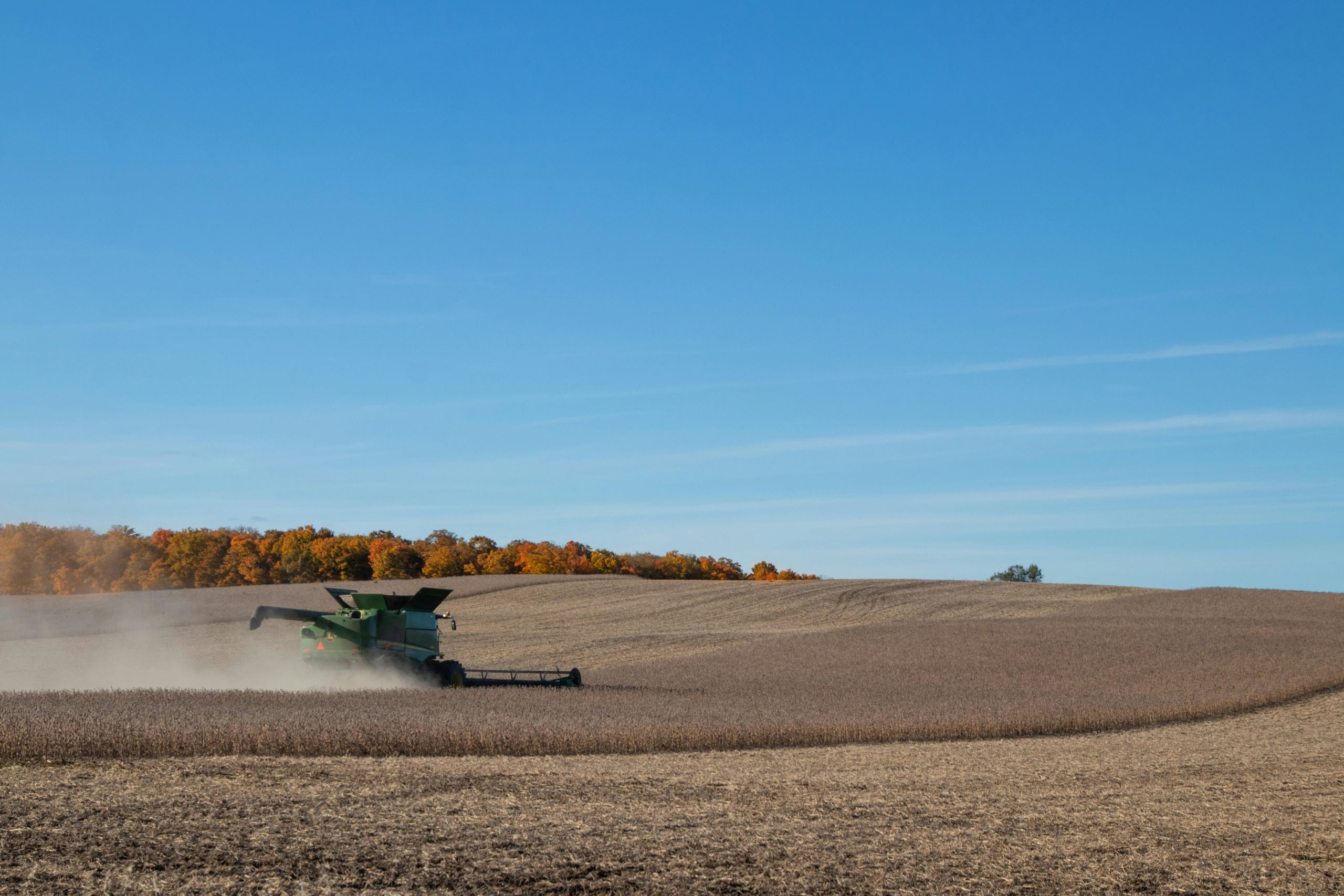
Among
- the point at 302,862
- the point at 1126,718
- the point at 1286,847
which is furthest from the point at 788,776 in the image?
the point at 1126,718

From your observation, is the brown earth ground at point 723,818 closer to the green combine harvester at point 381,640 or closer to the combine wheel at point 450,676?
the green combine harvester at point 381,640

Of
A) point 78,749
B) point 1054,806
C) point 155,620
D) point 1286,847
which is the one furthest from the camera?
point 155,620

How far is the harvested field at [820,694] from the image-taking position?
1691 cm

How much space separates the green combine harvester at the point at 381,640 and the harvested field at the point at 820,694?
2103 millimetres

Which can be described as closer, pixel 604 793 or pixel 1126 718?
pixel 604 793

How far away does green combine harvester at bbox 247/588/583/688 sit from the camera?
2508cm

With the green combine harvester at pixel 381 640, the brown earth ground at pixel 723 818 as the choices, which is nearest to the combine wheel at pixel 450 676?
the green combine harvester at pixel 381 640

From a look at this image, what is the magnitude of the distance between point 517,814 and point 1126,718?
55.6 feet

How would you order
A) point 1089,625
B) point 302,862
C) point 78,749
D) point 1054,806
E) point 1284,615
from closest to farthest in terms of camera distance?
point 302,862 < point 1054,806 < point 78,749 < point 1089,625 < point 1284,615

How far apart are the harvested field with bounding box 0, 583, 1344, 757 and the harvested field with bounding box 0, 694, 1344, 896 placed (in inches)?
44.7

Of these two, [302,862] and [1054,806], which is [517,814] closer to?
[302,862]

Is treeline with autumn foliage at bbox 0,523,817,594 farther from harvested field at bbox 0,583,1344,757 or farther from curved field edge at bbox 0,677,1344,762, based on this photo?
curved field edge at bbox 0,677,1344,762

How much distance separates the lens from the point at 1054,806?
13344 mm

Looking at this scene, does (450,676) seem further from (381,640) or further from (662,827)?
(662,827)
